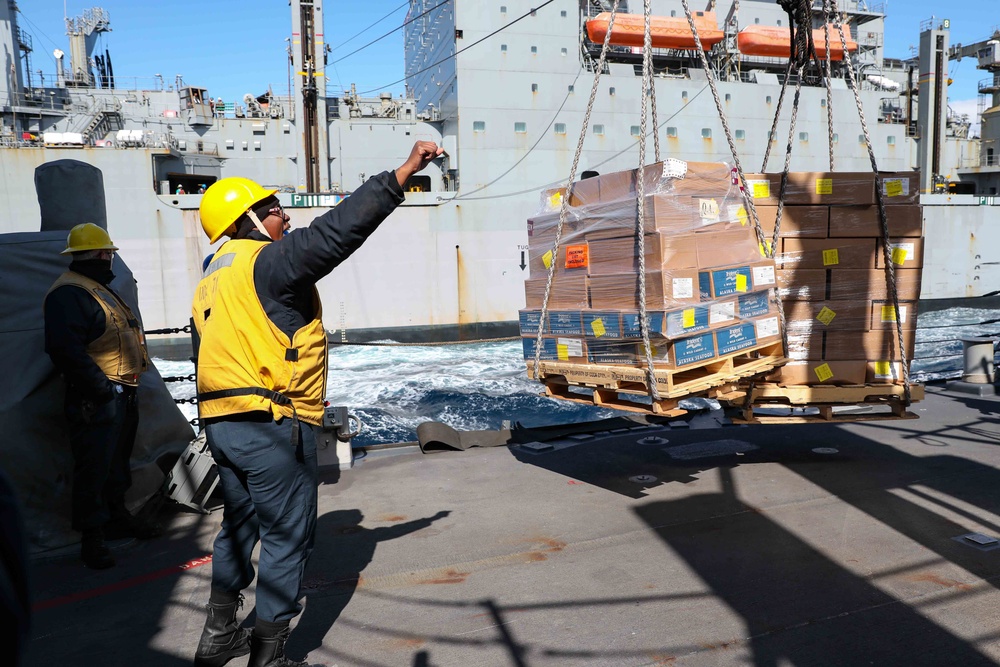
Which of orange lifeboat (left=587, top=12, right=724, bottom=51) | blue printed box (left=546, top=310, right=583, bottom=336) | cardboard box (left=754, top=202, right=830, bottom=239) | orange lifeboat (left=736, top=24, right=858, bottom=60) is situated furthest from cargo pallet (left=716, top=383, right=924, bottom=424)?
orange lifeboat (left=736, top=24, right=858, bottom=60)

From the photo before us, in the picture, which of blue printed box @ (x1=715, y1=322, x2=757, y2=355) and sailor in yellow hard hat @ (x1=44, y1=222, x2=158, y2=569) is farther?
blue printed box @ (x1=715, y1=322, x2=757, y2=355)

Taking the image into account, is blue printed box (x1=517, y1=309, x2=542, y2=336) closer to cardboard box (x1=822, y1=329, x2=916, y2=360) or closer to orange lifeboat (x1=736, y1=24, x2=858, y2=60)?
cardboard box (x1=822, y1=329, x2=916, y2=360)

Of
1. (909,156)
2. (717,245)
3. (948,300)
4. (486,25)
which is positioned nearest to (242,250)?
(717,245)

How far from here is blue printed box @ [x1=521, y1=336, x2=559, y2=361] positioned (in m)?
4.93

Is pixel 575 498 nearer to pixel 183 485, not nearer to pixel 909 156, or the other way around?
pixel 183 485

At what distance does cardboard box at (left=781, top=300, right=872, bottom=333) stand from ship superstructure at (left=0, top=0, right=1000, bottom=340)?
1817 centimetres

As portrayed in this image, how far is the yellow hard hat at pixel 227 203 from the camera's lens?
8.82 ft

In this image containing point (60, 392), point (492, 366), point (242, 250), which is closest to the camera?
point (242, 250)

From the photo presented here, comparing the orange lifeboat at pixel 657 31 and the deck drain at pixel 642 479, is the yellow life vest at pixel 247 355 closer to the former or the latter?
the deck drain at pixel 642 479

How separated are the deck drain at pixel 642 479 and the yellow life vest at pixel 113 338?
348 cm

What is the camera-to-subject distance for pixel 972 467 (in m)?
5.24

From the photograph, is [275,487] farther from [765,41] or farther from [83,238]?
[765,41]

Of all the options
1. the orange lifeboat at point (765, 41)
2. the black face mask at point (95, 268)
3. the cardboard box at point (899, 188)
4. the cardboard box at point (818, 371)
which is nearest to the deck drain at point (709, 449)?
the cardboard box at point (818, 371)

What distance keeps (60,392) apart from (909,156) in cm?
3375
